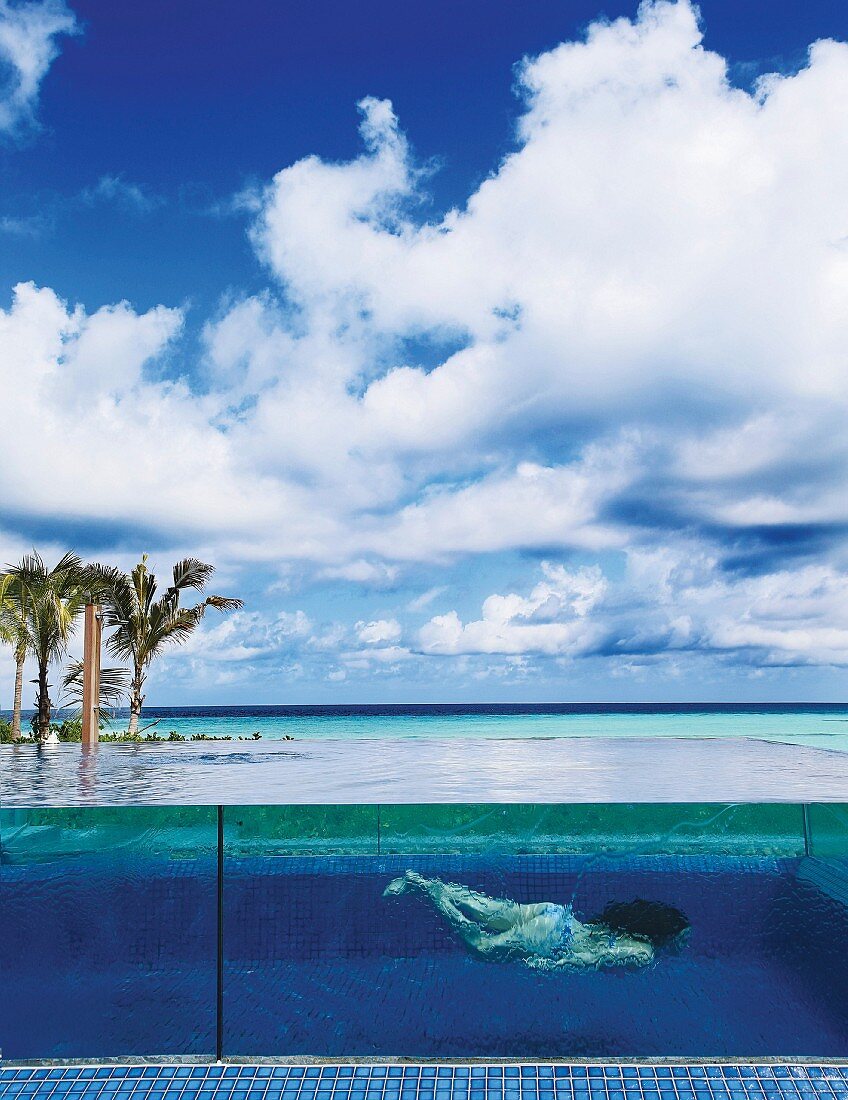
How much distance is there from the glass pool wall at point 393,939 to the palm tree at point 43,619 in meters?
11.3

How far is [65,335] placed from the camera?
16.0 metres

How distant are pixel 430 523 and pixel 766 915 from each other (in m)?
23.2

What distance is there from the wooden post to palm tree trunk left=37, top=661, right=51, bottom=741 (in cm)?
305

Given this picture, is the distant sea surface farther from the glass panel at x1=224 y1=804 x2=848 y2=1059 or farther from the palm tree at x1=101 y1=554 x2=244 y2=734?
the glass panel at x1=224 y1=804 x2=848 y2=1059

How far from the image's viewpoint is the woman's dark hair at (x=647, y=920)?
4629 millimetres

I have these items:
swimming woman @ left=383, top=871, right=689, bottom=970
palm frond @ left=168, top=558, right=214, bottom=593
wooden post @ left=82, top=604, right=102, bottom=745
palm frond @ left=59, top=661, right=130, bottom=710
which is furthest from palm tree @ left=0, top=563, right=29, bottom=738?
swimming woman @ left=383, top=871, right=689, bottom=970

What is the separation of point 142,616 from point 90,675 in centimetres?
468

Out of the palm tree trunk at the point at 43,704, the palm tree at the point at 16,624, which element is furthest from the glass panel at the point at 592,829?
the palm tree at the point at 16,624

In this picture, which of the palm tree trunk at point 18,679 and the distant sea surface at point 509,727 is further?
the distant sea surface at point 509,727

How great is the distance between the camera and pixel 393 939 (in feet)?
15.5

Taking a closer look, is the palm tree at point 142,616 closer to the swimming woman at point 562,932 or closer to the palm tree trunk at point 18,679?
the palm tree trunk at point 18,679

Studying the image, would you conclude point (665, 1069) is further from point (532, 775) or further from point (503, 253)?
point (503, 253)

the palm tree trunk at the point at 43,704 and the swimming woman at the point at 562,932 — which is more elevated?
the palm tree trunk at the point at 43,704

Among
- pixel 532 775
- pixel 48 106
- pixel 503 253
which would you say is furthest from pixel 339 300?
pixel 532 775
